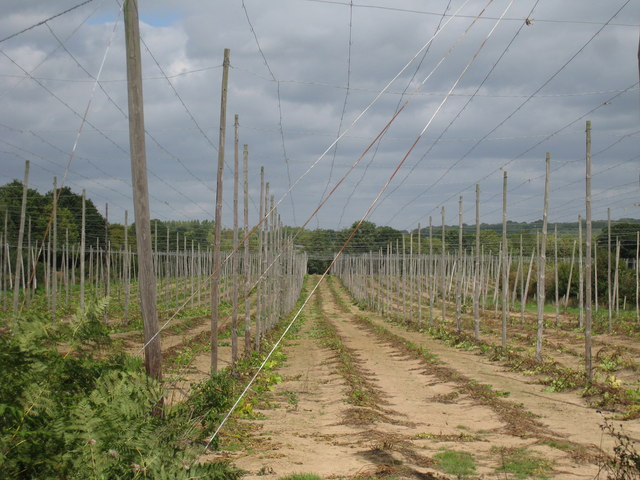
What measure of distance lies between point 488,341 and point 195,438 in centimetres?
2056

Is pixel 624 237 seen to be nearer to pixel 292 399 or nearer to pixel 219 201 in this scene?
pixel 292 399

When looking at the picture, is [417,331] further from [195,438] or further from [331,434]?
[195,438]

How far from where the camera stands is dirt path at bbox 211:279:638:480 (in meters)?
8.26

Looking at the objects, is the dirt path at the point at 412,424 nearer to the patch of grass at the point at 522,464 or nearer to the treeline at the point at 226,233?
the patch of grass at the point at 522,464

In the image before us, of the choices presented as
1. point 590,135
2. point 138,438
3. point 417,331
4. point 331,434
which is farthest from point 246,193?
point 417,331

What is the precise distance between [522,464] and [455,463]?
2.60 ft

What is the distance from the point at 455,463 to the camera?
8.36 m

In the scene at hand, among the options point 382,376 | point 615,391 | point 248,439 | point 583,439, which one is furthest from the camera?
point 382,376

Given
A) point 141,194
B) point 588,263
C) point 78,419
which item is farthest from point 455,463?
point 588,263

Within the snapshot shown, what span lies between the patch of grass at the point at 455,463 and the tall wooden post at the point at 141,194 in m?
3.53

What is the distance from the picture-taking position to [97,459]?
4.96 m

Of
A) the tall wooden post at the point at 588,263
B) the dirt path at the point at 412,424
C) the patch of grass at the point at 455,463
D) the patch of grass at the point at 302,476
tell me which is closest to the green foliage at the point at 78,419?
the patch of grass at the point at 302,476

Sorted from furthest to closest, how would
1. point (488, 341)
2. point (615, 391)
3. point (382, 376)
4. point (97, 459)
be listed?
point (488, 341) → point (382, 376) → point (615, 391) → point (97, 459)

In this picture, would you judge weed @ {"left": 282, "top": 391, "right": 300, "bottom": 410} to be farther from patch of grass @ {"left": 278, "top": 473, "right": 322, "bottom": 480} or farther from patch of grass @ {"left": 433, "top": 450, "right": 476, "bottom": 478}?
patch of grass @ {"left": 278, "top": 473, "right": 322, "bottom": 480}
